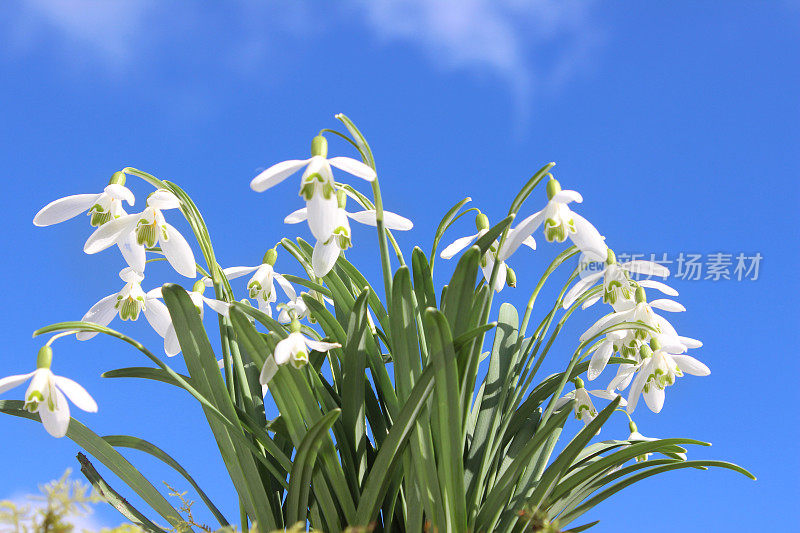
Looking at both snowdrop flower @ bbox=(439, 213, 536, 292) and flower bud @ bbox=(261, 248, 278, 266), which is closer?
snowdrop flower @ bbox=(439, 213, 536, 292)

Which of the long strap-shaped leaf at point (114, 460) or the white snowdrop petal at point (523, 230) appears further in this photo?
the long strap-shaped leaf at point (114, 460)

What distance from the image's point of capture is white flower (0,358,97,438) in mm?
1166

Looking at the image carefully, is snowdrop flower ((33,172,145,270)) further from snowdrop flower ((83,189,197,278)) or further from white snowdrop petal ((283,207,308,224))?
white snowdrop petal ((283,207,308,224))

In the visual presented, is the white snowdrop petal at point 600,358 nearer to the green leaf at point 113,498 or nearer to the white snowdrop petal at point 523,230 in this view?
the white snowdrop petal at point 523,230

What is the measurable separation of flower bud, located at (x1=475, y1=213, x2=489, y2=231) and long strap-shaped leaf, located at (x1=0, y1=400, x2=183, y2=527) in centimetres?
97

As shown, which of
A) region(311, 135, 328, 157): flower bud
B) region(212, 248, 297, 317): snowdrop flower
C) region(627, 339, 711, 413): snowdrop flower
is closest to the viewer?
region(311, 135, 328, 157): flower bud

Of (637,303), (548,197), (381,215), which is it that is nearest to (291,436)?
(381,215)

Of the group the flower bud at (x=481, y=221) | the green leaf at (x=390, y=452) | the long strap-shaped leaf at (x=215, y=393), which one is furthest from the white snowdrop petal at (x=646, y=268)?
the long strap-shaped leaf at (x=215, y=393)

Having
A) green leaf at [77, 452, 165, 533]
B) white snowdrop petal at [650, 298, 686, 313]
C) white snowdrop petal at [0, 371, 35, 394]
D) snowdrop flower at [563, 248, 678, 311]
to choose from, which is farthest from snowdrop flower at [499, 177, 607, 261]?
green leaf at [77, 452, 165, 533]

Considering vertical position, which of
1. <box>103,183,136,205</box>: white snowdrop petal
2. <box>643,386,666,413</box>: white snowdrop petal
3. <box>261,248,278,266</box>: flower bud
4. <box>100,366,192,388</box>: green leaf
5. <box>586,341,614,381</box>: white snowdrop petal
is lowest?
<box>643,386,666,413</box>: white snowdrop petal

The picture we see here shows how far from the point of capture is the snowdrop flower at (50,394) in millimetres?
1167

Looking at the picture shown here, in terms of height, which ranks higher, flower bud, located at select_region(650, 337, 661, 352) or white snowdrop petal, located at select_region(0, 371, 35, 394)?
flower bud, located at select_region(650, 337, 661, 352)

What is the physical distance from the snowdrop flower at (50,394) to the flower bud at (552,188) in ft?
3.18

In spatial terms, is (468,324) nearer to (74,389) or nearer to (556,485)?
(556,485)
